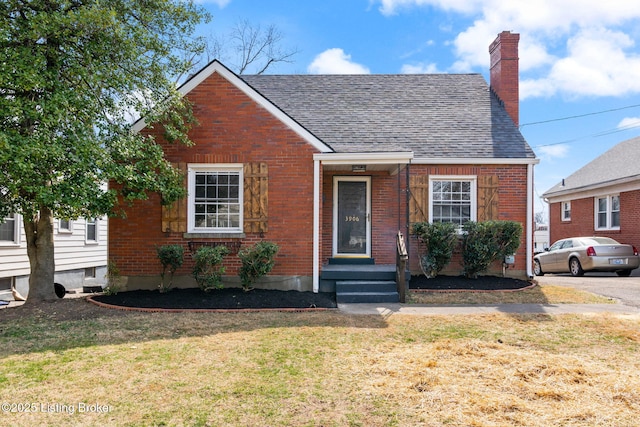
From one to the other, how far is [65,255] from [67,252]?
149 millimetres

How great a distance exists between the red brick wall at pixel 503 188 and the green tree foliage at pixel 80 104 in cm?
584

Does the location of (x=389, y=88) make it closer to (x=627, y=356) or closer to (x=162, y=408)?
(x=627, y=356)

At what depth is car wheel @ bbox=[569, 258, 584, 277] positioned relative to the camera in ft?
50.1

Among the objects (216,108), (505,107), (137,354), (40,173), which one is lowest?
(137,354)

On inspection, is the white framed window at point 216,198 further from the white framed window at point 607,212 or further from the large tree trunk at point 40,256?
the white framed window at point 607,212

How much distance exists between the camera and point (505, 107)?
13008mm

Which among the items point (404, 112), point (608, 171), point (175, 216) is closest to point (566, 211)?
point (608, 171)

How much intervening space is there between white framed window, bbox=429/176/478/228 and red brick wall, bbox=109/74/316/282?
363 centimetres

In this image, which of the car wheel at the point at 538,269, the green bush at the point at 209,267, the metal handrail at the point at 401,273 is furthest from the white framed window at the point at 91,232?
the car wheel at the point at 538,269

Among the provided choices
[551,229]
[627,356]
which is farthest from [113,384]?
[551,229]

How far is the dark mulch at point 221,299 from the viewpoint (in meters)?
8.12

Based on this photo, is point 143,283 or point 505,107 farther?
point 505,107

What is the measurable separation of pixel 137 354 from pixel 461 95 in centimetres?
1183

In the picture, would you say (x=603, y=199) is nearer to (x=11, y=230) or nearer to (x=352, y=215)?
(x=352, y=215)
